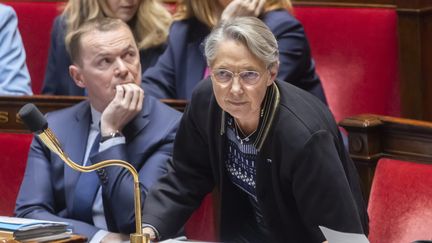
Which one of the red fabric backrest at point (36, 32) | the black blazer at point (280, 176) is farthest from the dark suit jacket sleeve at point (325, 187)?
the red fabric backrest at point (36, 32)

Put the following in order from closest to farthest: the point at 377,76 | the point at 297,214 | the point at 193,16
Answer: the point at 297,214
the point at 193,16
the point at 377,76

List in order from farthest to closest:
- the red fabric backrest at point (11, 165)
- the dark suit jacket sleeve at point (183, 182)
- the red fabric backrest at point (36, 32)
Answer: the red fabric backrest at point (36, 32) < the red fabric backrest at point (11, 165) < the dark suit jacket sleeve at point (183, 182)

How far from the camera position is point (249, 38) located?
3.76ft

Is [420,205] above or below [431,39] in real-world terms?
above

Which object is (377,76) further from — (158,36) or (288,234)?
(288,234)

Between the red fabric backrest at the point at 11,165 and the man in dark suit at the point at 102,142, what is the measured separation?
0.12m

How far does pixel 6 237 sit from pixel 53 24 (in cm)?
98

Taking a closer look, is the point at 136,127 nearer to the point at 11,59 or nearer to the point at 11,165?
the point at 11,165

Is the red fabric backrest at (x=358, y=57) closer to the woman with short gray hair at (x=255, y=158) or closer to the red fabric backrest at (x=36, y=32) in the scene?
the red fabric backrest at (x=36, y=32)

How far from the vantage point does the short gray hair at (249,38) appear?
1147 mm

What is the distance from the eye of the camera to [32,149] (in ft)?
4.95

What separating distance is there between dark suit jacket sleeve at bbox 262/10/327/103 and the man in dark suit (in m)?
0.31

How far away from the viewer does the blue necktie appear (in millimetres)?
1440

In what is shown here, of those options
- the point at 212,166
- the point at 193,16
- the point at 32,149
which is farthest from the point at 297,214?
the point at 193,16
